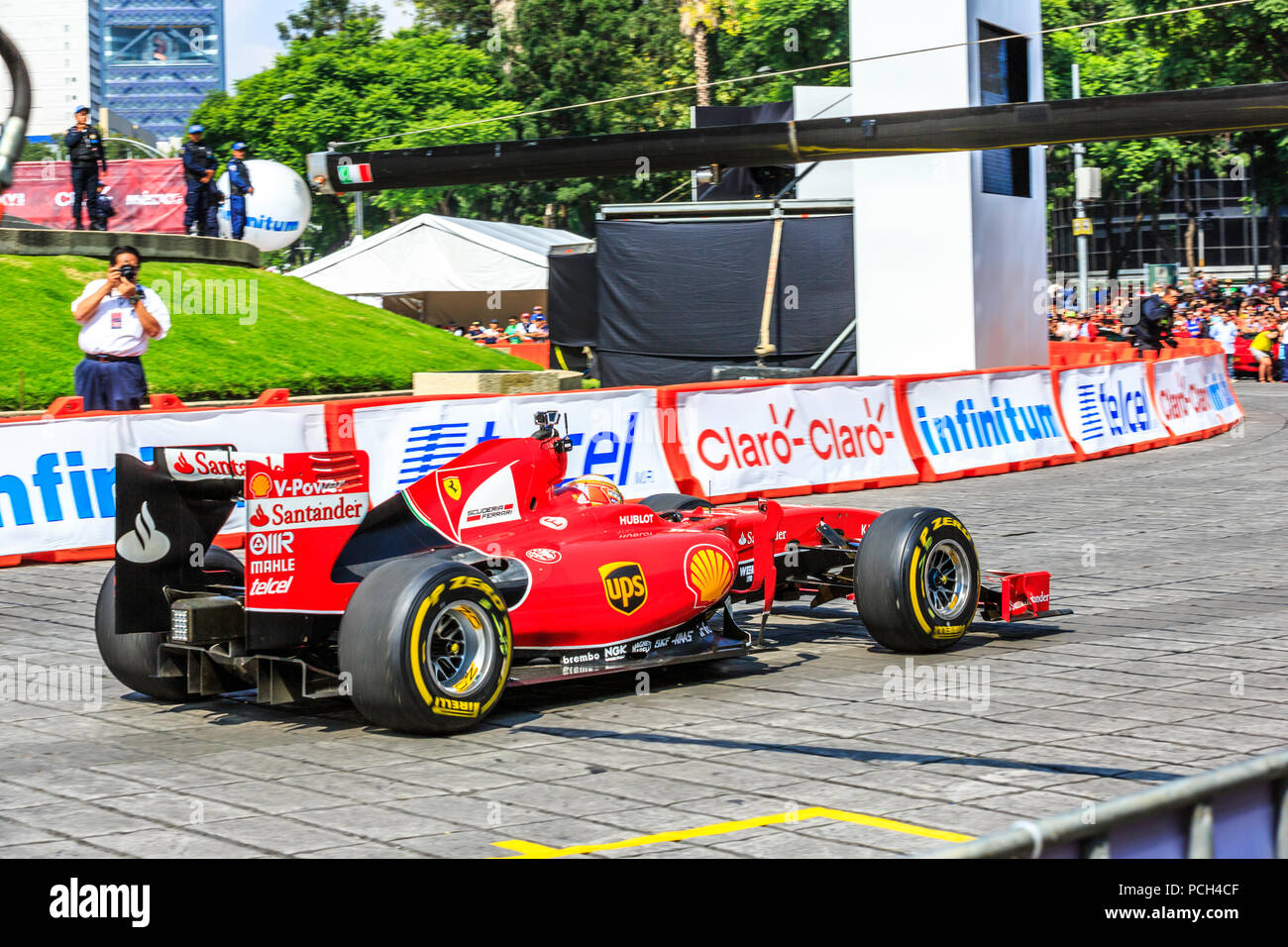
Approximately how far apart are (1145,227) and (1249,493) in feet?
245

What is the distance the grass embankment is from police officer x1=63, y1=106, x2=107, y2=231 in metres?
1.45

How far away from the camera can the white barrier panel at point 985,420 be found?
1877 cm

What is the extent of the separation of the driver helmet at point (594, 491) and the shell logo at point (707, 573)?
538mm

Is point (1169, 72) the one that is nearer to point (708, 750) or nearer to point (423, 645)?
point (708, 750)

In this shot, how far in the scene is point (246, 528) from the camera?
704 centimetres

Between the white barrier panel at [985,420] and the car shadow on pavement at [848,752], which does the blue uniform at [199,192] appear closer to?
the white barrier panel at [985,420]

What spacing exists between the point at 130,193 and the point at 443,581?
74.0ft

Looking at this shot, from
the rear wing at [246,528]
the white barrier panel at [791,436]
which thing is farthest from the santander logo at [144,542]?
the white barrier panel at [791,436]

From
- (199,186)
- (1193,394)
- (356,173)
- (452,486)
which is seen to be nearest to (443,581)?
(452,486)

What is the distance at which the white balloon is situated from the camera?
32.1m
